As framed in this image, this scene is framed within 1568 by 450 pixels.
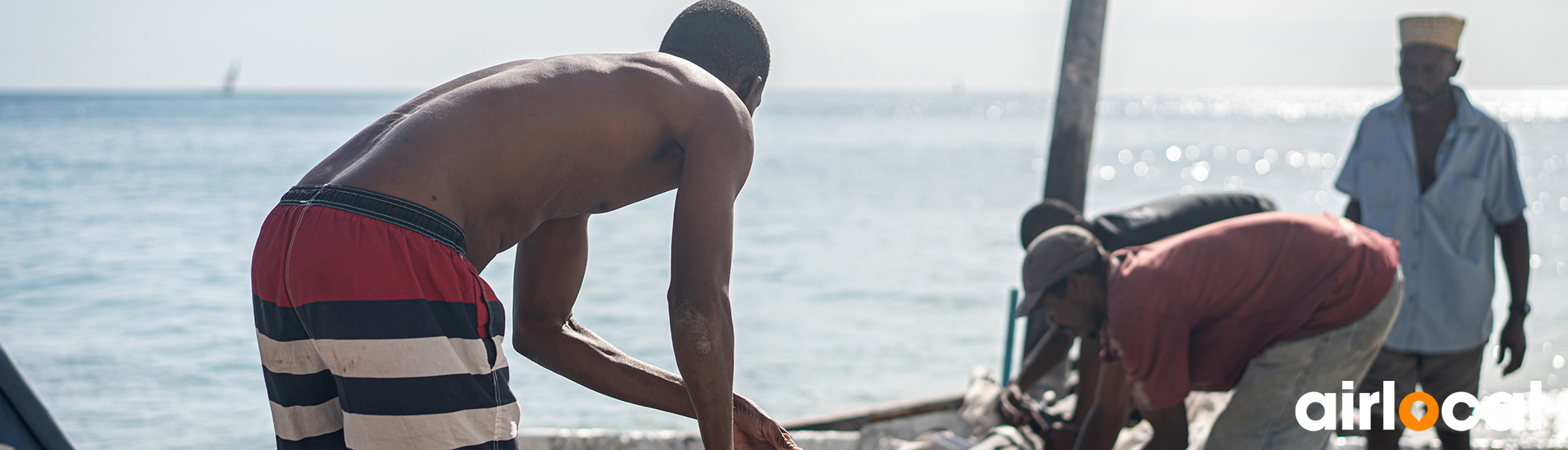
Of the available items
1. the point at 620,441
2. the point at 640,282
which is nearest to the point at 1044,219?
the point at 620,441

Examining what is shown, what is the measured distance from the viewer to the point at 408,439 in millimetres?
1471

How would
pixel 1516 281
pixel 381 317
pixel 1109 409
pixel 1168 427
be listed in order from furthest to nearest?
pixel 1516 281 → pixel 1109 409 → pixel 1168 427 → pixel 381 317

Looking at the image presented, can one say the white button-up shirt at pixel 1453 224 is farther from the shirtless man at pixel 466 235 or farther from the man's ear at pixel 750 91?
the shirtless man at pixel 466 235

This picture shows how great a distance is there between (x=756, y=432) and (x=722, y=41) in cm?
74

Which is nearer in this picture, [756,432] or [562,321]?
[756,432]

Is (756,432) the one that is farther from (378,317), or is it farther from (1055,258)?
(1055,258)

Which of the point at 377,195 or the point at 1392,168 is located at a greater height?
the point at 377,195

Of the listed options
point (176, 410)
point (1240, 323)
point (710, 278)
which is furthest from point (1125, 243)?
point (176, 410)

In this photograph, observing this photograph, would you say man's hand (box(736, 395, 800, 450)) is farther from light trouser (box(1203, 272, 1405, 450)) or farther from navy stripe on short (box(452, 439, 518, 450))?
light trouser (box(1203, 272, 1405, 450))

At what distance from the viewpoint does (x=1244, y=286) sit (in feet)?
9.15

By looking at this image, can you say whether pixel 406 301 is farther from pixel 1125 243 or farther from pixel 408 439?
pixel 1125 243

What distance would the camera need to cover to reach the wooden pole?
4.58m

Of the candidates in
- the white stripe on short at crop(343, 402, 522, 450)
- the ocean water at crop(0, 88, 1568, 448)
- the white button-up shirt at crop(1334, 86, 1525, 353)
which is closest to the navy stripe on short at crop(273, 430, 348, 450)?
the white stripe on short at crop(343, 402, 522, 450)

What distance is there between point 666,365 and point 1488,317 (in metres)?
5.22
